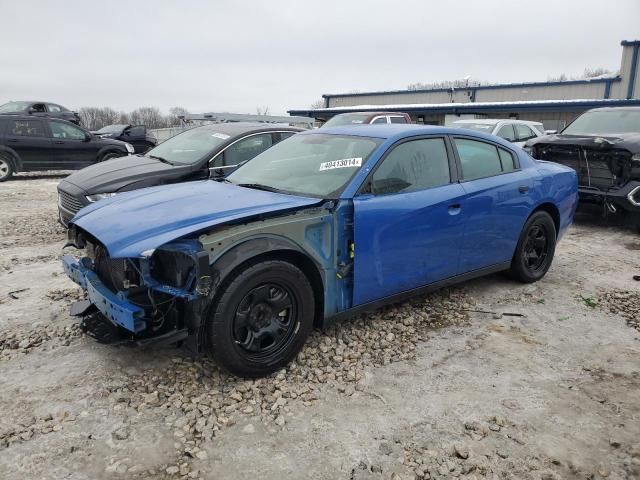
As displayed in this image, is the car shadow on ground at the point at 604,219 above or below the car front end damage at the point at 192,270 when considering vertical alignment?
below

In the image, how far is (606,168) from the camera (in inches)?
287

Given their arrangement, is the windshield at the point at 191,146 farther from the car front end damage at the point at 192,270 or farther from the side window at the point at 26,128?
the side window at the point at 26,128

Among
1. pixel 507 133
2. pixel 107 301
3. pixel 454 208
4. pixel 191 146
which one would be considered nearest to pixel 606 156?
pixel 454 208

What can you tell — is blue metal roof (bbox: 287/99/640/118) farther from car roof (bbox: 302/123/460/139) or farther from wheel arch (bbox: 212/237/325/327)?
wheel arch (bbox: 212/237/325/327)

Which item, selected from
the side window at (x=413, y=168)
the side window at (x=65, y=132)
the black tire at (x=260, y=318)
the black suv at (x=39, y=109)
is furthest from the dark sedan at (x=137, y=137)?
the black tire at (x=260, y=318)

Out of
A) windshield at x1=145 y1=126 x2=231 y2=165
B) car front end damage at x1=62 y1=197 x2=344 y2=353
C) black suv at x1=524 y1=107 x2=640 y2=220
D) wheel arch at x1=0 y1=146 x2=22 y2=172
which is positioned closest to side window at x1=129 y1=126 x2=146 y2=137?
wheel arch at x1=0 y1=146 x2=22 y2=172

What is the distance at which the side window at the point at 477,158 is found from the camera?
424 centimetres

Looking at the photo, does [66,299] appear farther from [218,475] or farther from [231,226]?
[218,475]

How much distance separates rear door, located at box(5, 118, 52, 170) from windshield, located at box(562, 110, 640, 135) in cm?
1137

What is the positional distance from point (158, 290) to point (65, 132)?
425 inches

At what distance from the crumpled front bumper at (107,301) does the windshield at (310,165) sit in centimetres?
137

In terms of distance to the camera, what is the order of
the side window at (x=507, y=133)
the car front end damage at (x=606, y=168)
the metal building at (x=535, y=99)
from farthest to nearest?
the metal building at (x=535, y=99) → the side window at (x=507, y=133) → the car front end damage at (x=606, y=168)


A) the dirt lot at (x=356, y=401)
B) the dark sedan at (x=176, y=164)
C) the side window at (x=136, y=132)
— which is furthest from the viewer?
the side window at (x=136, y=132)

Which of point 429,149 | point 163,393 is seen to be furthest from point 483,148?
point 163,393
